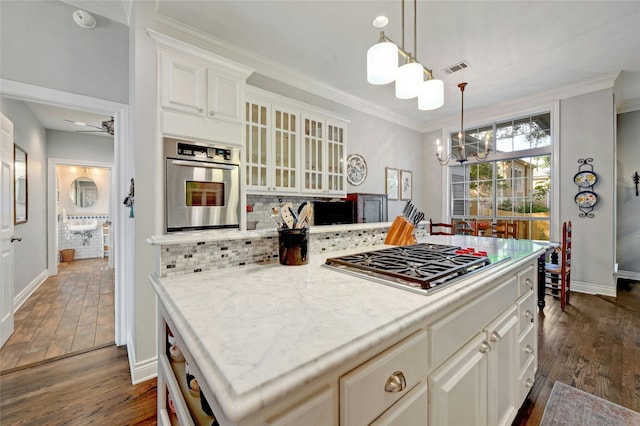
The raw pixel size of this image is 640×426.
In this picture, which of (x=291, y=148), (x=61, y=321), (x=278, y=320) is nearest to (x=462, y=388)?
(x=278, y=320)

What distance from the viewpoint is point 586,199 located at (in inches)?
142

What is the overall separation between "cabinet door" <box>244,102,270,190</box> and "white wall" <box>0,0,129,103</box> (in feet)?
3.49

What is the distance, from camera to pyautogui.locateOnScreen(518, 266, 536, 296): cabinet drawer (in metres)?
1.46

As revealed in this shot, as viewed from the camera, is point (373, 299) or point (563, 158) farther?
point (563, 158)

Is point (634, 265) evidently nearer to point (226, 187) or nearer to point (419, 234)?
point (419, 234)

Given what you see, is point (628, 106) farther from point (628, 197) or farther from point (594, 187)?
point (594, 187)

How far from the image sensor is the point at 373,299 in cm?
82

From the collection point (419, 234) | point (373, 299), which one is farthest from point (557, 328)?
point (373, 299)

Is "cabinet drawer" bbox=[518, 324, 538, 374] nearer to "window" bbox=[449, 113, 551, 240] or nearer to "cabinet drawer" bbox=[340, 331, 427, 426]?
"cabinet drawer" bbox=[340, 331, 427, 426]

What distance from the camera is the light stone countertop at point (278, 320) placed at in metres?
0.45

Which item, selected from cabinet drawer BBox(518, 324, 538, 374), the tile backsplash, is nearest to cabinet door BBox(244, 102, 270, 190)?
the tile backsplash

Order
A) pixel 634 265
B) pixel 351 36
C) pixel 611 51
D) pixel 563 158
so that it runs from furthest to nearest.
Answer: pixel 634 265
pixel 563 158
pixel 611 51
pixel 351 36

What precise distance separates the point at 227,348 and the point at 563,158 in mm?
5047

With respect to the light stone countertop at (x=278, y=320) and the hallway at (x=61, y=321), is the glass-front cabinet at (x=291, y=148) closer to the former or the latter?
the light stone countertop at (x=278, y=320)
